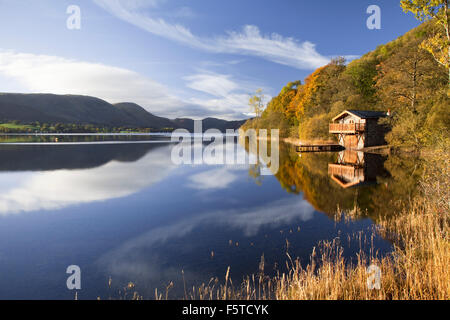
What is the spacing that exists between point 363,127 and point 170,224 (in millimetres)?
38157

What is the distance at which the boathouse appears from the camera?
41.5 metres

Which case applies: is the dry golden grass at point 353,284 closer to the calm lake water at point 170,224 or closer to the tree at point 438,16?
the calm lake water at point 170,224

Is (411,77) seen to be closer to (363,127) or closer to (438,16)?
(363,127)

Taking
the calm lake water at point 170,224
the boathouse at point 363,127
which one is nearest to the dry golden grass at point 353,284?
the calm lake water at point 170,224

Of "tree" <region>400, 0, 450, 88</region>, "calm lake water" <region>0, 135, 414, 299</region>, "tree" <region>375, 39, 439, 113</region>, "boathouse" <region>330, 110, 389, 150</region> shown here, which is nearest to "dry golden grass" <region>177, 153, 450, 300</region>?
"calm lake water" <region>0, 135, 414, 299</region>

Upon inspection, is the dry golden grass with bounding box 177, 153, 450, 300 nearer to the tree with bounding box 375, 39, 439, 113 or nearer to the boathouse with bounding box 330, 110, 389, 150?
the tree with bounding box 375, 39, 439, 113

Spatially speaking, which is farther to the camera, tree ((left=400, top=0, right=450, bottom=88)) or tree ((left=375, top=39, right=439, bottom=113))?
tree ((left=375, top=39, right=439, bottom=113))

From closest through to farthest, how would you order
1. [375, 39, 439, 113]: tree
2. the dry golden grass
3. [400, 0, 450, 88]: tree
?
the dry golden grass
[400, 0, 450, 88]: tree
[375, 39, 439, 113]: tree

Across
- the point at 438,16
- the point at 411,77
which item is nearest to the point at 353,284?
the point at 438,16

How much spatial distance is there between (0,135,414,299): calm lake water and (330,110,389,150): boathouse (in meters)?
18.1
